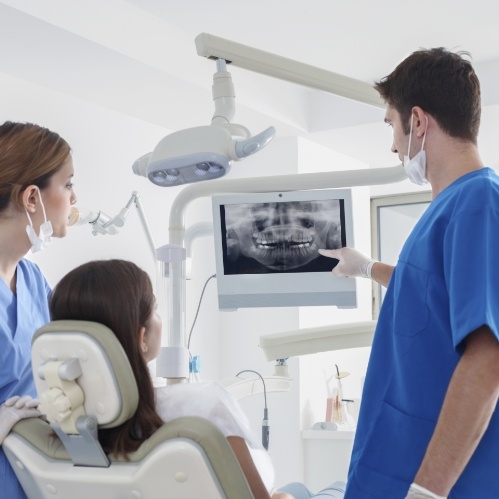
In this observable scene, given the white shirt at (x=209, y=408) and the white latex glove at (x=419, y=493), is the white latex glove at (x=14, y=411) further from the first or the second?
the white latex glove at (x=419, y=493)

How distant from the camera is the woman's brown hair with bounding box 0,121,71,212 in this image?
167 centimetres

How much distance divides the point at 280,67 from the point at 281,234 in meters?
0.44

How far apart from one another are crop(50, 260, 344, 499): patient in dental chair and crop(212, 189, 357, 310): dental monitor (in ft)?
2.36

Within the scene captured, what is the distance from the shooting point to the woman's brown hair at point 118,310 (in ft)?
4.33

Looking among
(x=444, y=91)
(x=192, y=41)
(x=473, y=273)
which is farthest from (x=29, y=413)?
(x=192, y=41)

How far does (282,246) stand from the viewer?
6.96 ft

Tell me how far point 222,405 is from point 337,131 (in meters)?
3.05

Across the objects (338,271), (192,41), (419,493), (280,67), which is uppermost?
(192,41)

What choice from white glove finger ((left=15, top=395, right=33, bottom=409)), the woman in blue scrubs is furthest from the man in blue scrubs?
the woman in blue scrubs

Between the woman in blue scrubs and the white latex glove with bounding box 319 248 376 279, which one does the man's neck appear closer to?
the white latex glove with bounding box 319 248 376 279

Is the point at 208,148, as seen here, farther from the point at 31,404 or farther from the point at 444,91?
the point at 31,404

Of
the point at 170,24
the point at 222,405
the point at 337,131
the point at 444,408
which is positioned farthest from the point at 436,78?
the point at 337,131

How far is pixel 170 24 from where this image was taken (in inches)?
130

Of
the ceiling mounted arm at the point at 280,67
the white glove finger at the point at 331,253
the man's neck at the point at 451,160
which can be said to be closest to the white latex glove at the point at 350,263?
the white glove finger at the point at 331,253
